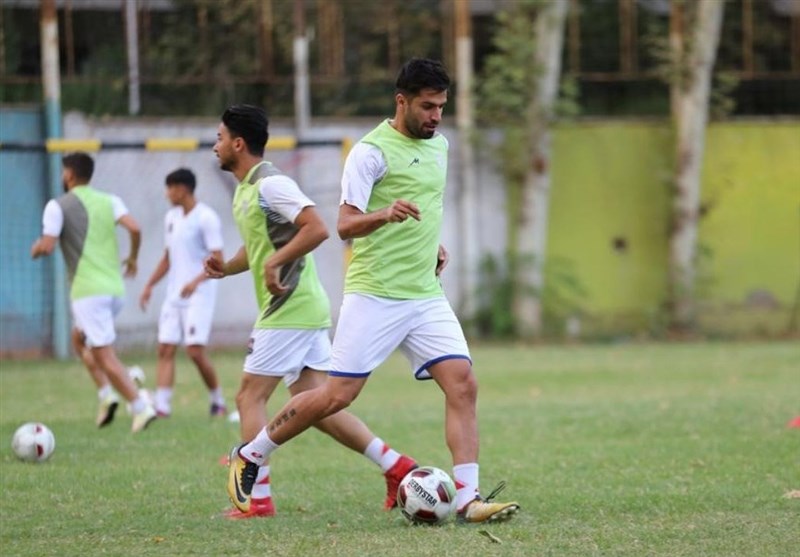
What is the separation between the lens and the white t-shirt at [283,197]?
7.91 metres

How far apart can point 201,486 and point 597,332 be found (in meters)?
15.0

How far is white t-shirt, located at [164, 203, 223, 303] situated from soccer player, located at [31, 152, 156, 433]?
0.71m

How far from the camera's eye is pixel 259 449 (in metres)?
7.86

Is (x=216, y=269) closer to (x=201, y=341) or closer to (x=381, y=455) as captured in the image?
(x=381, y=455)

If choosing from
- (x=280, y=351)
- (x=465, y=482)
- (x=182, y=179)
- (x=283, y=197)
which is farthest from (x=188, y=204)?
(x=465, y=482)

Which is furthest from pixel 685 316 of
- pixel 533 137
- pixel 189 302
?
pixel 189 302

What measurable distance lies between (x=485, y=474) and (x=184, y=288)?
14.6 feet

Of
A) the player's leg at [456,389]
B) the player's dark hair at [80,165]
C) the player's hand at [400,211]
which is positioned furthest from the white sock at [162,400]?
the player's hand at [400,211]

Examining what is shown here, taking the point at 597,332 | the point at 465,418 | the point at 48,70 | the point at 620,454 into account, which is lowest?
the point at 597,332

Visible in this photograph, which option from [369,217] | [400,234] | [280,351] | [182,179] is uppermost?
[369,217]

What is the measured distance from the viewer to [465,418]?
7.45m

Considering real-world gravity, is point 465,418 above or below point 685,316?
above

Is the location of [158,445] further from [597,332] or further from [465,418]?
[597,332]

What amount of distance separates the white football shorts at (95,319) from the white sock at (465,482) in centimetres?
568
